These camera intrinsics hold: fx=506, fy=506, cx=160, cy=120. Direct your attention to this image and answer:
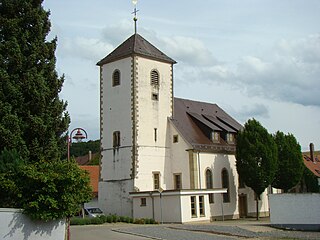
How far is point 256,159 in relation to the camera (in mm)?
41750

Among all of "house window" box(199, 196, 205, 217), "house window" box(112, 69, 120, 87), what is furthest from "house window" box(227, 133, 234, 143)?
"house window" box(112, 69, 120, 87)

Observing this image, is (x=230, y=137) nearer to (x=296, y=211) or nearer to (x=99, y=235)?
(x=296, y=211)

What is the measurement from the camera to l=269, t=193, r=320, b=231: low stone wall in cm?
3244

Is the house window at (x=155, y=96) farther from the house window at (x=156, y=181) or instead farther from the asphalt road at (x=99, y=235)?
the asphalt road at (x=99, y=235)

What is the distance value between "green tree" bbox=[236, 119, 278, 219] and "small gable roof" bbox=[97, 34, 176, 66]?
9688 millimetres

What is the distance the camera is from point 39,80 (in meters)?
24.0

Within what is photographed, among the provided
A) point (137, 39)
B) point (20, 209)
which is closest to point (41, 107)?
point (20, 209)

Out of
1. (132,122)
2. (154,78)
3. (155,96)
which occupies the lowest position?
(132,122)

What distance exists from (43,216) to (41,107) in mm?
5849

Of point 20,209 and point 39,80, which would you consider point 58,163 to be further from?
point 39,80

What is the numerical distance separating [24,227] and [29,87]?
6.69m

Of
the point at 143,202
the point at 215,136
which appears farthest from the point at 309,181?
the point at 143,202

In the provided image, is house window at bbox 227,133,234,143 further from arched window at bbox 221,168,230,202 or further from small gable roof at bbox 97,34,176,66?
small gable roof at bbox 97,34,176,66

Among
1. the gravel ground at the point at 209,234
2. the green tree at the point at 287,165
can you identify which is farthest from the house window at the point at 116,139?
the green tree at the point at 287,165
